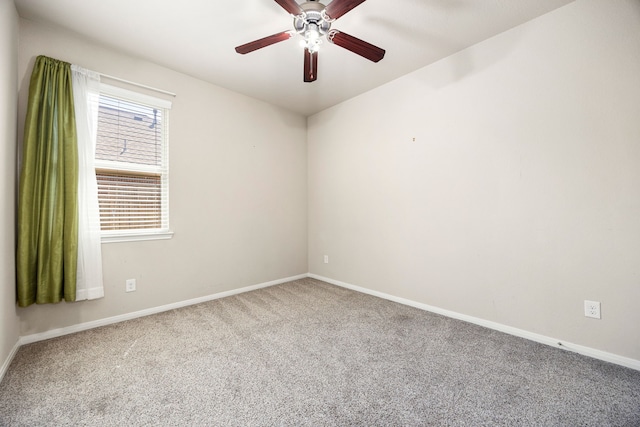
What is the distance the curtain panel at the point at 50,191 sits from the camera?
204 centimetres

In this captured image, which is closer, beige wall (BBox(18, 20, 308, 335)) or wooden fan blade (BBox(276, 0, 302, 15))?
wooden fan blade (BBox(276, 0, 302, 15))

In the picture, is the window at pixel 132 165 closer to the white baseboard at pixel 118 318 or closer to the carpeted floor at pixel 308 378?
the white baseboard at pixel 118 318

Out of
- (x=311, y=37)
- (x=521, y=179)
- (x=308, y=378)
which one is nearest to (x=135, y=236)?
(x=308, y=378)

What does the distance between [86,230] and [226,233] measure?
4.38ft

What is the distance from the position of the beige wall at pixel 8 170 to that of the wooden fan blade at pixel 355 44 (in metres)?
2.10

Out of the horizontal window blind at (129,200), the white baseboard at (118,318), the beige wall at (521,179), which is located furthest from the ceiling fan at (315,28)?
the white baseboard at (118,318)

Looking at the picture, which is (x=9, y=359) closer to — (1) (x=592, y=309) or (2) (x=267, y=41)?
(2) (x=267, y=41)

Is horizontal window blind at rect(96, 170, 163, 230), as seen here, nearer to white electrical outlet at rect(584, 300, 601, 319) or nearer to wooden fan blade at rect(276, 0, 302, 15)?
wooden fan blade at rect(276, 0, 302, 15)

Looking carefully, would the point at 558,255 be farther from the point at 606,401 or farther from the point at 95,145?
the point at 95,145

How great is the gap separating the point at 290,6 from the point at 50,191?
2287 millimetres

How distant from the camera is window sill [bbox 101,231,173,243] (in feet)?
8.16

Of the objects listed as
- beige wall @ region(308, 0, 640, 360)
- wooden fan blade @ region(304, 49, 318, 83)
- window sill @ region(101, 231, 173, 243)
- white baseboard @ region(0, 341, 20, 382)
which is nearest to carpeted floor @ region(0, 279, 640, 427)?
white baseboard @ region(0, 341, 20, 382)

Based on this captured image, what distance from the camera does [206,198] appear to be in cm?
317

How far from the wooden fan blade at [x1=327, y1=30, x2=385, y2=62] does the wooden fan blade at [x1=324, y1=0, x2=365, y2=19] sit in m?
0.13
